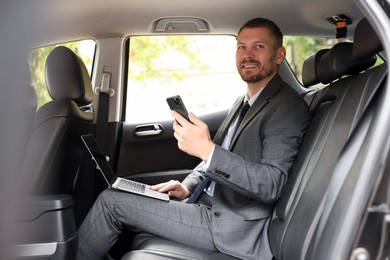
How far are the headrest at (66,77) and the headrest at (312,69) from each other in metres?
0.99

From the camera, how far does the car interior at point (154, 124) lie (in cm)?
110

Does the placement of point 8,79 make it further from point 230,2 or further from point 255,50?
point 230,2

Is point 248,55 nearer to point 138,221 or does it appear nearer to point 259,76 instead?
point 259,76

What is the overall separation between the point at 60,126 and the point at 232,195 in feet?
2.35

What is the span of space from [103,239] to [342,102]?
1042 millimetres

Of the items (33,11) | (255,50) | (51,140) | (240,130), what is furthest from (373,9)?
(51,140)

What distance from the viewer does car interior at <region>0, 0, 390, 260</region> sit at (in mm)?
1102

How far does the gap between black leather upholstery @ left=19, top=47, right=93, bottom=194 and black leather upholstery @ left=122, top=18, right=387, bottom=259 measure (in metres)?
0.41

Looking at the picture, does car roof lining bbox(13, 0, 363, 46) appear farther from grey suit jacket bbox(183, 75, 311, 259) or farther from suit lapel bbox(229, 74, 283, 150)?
grey suit jacket bbox(183, 75, 311, 259)

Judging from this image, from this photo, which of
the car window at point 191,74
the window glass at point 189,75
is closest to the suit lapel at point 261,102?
the car window at point 191,74

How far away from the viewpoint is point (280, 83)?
7.41ft

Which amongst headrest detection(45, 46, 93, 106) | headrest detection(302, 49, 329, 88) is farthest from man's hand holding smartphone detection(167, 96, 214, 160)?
headrest detection(302, 49, 329, 88)

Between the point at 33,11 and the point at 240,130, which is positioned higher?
the point at 33,11

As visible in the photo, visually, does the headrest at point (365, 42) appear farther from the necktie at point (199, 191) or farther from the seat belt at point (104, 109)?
the seat belt at point (104, 109)
